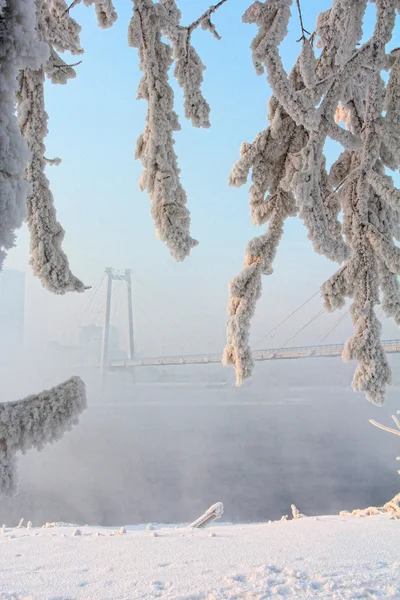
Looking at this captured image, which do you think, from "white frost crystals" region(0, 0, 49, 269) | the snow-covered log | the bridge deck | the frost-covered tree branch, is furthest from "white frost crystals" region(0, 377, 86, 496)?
the bridge deck

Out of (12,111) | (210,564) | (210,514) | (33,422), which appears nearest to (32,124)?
(12,111)

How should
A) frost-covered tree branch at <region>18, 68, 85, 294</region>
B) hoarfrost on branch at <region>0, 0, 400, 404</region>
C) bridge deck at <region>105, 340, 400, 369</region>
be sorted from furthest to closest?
bridge deck at <region>105, 340, 400, 369</region>
hoarfrost on branch at <region>0, 0, 400, 404</region>
frost-covered tree branch at <region>18, 68, 85, 294</region>

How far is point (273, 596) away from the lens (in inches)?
84.7

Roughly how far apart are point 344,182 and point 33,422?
62.4 inches

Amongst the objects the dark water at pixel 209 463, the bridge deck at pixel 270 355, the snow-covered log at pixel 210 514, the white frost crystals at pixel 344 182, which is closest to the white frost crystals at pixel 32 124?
the white frost crystals at pixel 344 182

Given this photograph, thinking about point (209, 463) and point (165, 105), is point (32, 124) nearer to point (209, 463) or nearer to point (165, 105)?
point (165, 105)

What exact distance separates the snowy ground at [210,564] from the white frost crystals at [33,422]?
1.87 metres

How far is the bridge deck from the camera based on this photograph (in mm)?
12988

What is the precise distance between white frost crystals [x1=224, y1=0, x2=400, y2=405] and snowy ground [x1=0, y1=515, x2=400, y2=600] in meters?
1.42

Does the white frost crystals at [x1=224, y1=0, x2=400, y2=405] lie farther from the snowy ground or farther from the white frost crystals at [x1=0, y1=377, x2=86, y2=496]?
the snowy ground

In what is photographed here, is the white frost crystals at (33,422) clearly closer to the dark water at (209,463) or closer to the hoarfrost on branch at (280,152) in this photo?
the hoarfrost on branch at (280,152)

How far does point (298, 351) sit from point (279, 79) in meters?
13.3

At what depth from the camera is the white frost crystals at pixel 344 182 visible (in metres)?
1.54

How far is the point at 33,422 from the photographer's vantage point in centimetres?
73
